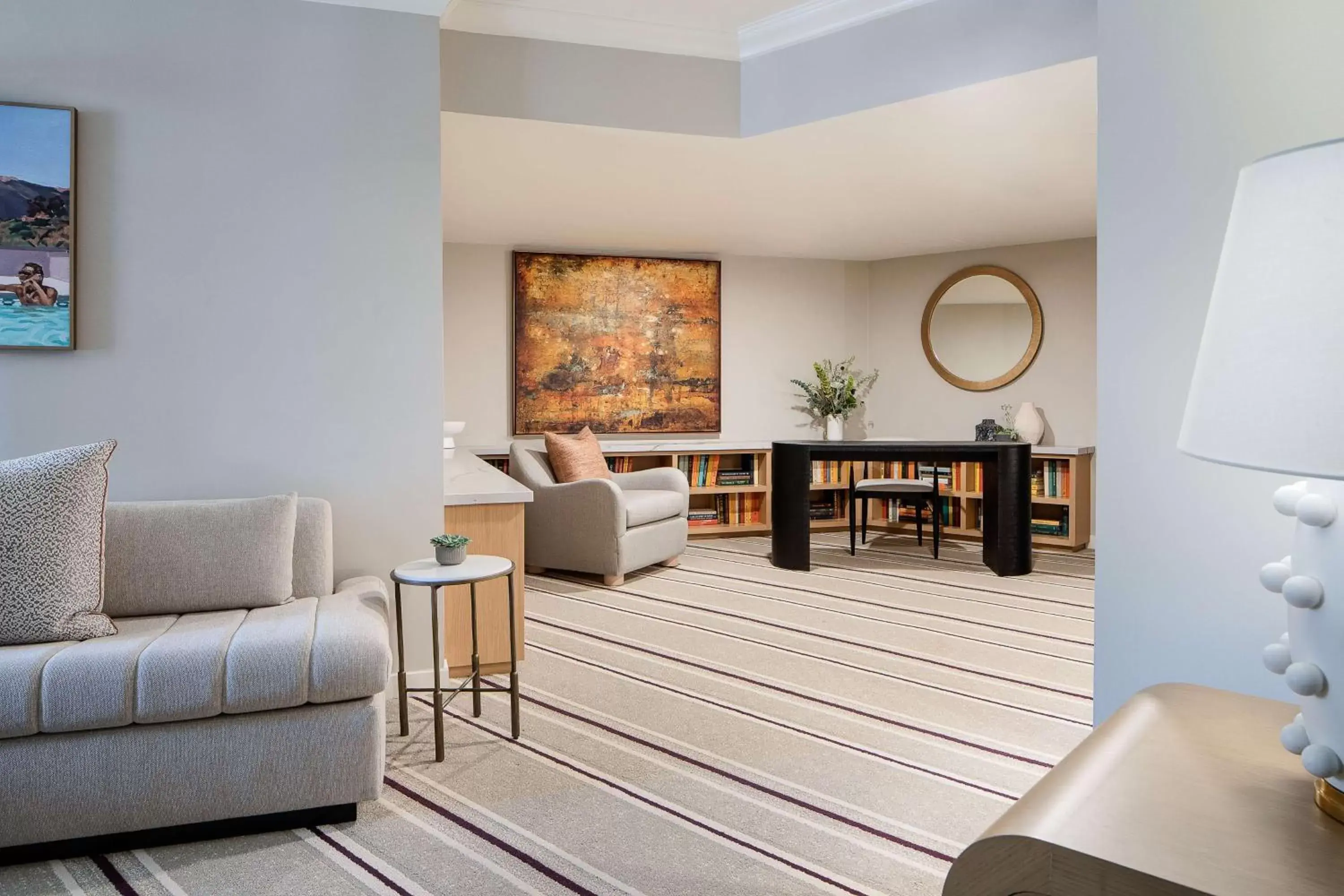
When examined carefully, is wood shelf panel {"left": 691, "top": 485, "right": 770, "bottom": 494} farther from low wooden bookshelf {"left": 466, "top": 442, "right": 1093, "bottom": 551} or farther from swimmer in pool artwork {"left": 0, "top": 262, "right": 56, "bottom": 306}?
swimmer in pool artwork {"left": 0, "top": 262, "right": 56, "bottom": 306}

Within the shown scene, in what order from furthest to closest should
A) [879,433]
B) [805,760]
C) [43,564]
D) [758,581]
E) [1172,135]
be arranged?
[879,433] < [758,581] < [805,760] < [43,564] < [1172,135]

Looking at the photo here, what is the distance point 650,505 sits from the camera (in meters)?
5.40

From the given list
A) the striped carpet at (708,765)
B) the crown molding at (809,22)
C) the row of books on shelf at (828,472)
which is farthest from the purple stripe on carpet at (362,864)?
the row of books on shelf at (828,472)

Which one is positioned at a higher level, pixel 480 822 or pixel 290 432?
pixel 290 432

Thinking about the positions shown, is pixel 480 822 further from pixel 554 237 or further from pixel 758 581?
pixel 554 237

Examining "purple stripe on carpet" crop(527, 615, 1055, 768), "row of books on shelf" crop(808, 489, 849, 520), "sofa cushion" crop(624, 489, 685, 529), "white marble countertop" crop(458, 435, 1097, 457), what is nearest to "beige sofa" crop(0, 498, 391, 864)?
"purple stripe on carpet" crop(527, 615, 1055, 768)

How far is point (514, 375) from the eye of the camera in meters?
6.57

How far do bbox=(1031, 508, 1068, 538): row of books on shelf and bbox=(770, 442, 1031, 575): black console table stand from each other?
0.97 m

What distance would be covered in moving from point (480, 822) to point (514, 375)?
456cm

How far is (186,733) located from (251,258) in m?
1.59

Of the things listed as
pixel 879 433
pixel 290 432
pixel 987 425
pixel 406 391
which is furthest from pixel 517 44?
pixel 879 433

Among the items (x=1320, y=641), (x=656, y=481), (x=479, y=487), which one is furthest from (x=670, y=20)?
(x=1320, y=641)

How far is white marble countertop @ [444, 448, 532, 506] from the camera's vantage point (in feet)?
11.1

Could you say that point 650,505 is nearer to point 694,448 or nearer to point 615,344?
point 694,448
